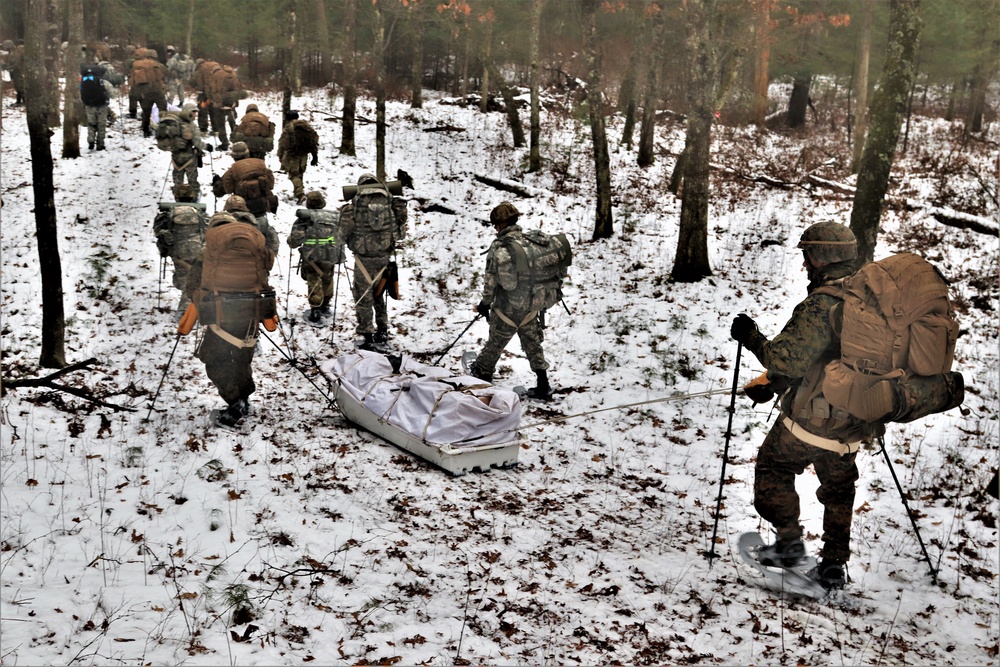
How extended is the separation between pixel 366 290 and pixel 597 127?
629 centimetres

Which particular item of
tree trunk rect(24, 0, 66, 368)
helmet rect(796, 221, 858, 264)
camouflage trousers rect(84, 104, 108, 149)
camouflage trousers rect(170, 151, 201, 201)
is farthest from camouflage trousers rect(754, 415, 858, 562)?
camouflage trousers rect(84, 104, 108, 149)

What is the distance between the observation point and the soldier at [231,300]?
7887 millimetres

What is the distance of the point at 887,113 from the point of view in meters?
9.88

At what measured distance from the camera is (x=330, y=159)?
1962 centimetres

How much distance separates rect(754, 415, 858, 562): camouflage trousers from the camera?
5746mm

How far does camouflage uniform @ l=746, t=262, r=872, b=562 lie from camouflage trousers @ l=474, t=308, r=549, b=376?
3.78 m

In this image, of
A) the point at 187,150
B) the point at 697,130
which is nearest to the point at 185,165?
the point at 187,150

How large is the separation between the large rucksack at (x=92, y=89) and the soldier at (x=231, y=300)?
484 inches

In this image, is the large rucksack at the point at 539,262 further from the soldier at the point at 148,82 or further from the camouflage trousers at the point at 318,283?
the soldier at the point at 148,82

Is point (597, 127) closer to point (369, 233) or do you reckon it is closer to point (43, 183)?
point (369, 233)

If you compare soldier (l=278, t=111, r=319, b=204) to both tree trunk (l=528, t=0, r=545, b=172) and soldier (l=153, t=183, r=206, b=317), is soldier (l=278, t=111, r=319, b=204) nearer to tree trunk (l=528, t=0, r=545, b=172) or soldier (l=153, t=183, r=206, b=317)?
soldier (l=153, t=183, r=206, b=317)

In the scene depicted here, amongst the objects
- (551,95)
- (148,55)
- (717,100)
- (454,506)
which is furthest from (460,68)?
(454,506)

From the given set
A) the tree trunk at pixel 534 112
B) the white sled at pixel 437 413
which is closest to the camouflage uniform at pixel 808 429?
the white sled at pixel 437 413

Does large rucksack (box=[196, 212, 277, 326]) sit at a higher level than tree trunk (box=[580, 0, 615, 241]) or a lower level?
lower
